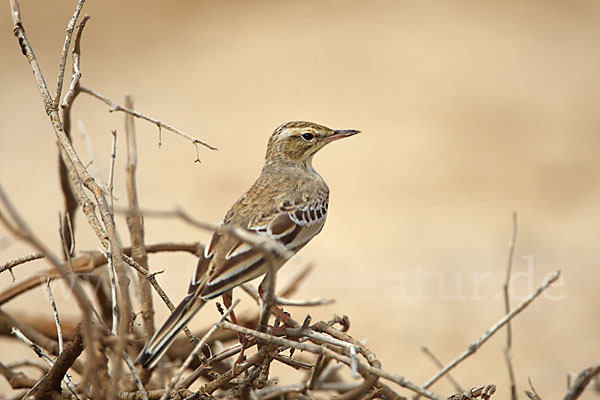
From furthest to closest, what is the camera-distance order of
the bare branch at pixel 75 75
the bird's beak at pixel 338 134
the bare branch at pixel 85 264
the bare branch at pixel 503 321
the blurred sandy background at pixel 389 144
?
the blurred sandy background at pixel 389 144 → the bird's beak at pixel 338 134 → the bare branch at pixel 85 264 → the bare branch at pixel 75 75 → the bare branch at pixel 503 321

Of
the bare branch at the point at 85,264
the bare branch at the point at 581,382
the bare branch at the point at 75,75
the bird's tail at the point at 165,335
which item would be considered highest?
the bare branch at the point at 75,75

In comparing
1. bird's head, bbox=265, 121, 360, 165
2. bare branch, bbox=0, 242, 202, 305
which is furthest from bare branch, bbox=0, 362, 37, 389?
bird's head, bbox=265, 121, 360, 165

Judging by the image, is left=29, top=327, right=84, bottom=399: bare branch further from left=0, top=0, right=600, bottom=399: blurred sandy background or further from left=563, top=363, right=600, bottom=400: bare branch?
left=563, top=363, right=600, bottom=400: bare branch

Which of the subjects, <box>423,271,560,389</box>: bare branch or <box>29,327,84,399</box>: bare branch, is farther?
<box>29,327,84,399</box>: bare branch

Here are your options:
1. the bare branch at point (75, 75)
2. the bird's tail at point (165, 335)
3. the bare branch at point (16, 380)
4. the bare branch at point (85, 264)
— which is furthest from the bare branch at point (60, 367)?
the bare branch at point (75, 75)

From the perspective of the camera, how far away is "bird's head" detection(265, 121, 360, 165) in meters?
4.02

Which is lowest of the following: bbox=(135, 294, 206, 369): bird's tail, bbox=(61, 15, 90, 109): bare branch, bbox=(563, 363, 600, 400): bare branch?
bbox=(563, 363, 600, 400): bare branch

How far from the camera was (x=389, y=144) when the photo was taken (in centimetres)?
1010

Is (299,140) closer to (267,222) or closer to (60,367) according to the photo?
(267,222)

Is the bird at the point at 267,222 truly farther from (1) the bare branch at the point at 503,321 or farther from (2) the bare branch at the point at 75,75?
(2) the bare branch at the point at 75,75

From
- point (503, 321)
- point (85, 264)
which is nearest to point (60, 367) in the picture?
point (85, 264)

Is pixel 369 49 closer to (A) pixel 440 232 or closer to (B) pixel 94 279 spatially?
(A) pixel 440 232

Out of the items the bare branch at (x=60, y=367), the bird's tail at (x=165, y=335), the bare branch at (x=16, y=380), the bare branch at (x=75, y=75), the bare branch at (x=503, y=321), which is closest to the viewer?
the bare branch at (x=503, y=321)

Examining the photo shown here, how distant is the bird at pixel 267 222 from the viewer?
246 centimetres
